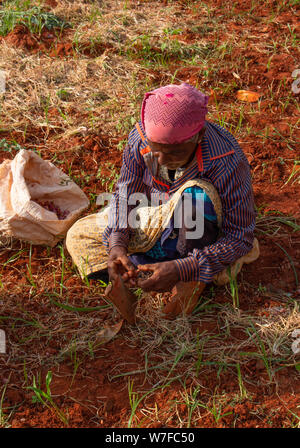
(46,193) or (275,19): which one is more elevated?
(275,19)

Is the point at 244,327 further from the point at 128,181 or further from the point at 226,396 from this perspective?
the point at 128,181

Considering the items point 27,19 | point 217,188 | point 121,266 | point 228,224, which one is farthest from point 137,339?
point 27,19

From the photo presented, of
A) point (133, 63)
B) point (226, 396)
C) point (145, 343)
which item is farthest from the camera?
point (133, 63)

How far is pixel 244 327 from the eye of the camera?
2.42 meters

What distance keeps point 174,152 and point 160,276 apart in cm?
52

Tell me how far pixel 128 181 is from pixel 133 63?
6.30ft

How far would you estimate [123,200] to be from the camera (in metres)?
2.57

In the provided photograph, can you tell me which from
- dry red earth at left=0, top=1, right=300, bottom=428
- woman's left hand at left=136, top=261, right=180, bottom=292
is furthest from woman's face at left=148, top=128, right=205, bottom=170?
dry red earth at left=0, top=1, right=300, bottom=428

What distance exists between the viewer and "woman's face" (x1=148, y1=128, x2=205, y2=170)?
214 cm

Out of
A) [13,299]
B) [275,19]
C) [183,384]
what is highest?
[275,19]

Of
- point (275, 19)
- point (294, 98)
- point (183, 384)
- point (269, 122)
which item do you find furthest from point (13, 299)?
point (275, 19)

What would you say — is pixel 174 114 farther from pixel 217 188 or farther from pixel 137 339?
pixel 137 339

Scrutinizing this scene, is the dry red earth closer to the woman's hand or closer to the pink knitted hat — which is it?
the woman's hand

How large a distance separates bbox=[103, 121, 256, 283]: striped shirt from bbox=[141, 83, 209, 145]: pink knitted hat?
0.18 meters
